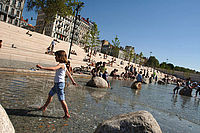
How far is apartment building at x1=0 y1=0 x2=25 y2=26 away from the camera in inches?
2068

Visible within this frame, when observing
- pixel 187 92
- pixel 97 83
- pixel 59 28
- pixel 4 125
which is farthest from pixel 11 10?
pixel 4 125

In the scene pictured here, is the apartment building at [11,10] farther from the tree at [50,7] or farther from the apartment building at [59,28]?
the tree at [50,7]

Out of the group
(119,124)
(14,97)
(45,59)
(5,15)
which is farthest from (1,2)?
(119,124)

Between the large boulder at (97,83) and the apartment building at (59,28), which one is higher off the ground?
the apartment building at (59,28)

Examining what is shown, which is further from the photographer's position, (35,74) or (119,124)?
(35,74)

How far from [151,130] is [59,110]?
2.62m

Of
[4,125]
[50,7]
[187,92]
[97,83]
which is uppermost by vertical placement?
[50,7]

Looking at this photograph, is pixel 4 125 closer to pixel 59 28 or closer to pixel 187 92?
pixel 187 92

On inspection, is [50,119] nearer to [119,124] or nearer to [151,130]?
[119,124]

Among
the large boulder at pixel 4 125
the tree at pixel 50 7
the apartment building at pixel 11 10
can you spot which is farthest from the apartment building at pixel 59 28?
the large boulder at pixel 4 125

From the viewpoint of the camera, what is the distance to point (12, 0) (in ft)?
182

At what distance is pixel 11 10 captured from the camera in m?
55.4

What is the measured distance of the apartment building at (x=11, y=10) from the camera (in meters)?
52.5

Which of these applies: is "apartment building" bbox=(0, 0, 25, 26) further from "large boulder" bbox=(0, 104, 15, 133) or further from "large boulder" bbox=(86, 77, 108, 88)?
"large boulder" bbox=(0, 104, 15, 133)
